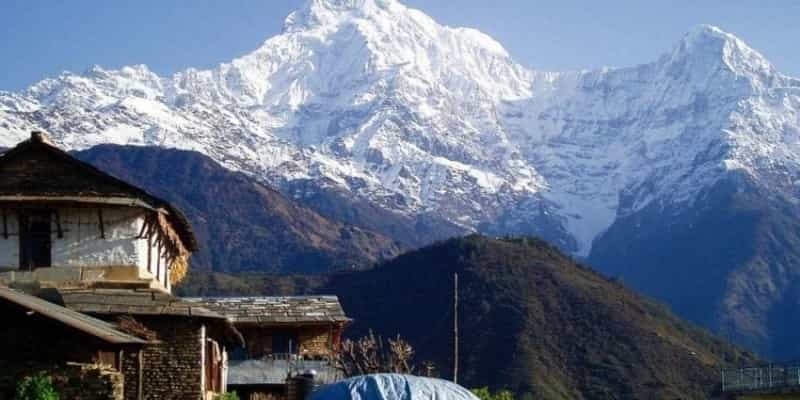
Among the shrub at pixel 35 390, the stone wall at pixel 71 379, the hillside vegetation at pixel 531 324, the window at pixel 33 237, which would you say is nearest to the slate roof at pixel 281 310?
the window at pixel 33 237

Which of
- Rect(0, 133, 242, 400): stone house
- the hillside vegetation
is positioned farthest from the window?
the hillside vegetation

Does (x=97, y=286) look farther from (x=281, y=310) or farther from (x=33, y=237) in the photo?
(x=281, y=310)

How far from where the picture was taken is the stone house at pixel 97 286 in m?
34.9

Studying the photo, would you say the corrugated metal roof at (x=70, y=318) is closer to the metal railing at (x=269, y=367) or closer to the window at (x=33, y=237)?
the window at (x=33, y=237)

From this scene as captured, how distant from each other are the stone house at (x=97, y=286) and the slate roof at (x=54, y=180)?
0.03 metres

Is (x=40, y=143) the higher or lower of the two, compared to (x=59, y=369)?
higher

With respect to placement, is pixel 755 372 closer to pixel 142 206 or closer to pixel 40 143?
pixel 142 206

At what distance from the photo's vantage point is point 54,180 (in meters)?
43.0

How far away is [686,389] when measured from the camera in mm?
141125

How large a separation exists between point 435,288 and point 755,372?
13155 centimetres

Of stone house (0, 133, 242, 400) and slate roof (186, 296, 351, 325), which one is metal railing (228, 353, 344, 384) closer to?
slate roof (186, 296, 351, 325)

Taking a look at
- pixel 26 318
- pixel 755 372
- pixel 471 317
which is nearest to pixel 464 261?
pixel 471 317

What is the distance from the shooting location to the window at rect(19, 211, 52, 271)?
4275 cm

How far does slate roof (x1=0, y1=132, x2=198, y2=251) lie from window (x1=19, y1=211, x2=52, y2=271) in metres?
0.67
